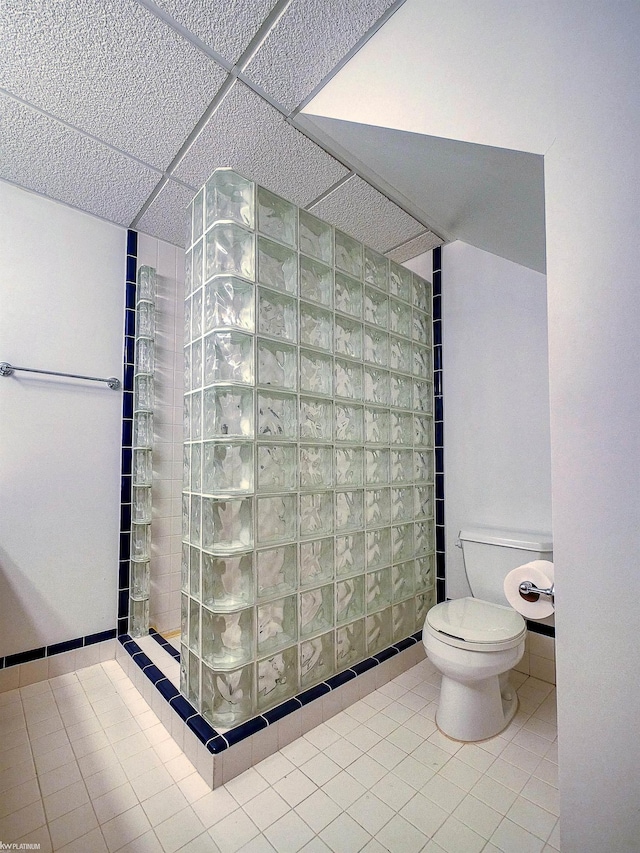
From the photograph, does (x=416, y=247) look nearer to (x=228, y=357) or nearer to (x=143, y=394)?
(x=228, y=357)

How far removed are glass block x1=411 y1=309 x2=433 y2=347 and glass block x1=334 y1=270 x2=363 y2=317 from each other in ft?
1.56

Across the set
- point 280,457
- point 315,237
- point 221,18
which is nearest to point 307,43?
point 221,18

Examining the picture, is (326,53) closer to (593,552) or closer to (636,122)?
(636,122)

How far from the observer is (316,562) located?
165 centimetres

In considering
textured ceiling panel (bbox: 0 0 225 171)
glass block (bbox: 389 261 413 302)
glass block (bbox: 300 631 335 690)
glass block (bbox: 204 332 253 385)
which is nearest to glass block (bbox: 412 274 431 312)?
glass block (bbox: 389 261 413 302)

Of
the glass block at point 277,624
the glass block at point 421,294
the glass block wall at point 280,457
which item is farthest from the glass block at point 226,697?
the glass block at point 421,294

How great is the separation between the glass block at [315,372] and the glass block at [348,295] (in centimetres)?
26

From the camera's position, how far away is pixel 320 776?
4.27ft

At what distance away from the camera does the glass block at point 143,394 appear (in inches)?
84.1

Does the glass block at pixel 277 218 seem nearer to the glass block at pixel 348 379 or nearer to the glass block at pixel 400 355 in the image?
the glass block at pixel 348 379

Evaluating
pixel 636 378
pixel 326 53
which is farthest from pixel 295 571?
pixel 326 53

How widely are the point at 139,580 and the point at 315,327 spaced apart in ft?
5.09

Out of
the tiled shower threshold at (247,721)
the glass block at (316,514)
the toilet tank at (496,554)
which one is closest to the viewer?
the tiled shower threshold at (247,721)

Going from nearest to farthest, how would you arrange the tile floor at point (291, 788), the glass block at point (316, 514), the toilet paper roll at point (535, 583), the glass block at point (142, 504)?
the toilet paper roll at point (535, 583), the tile floor at point (291, 788), the glass block at point (316, 514), the glass block at point (142, 504)
